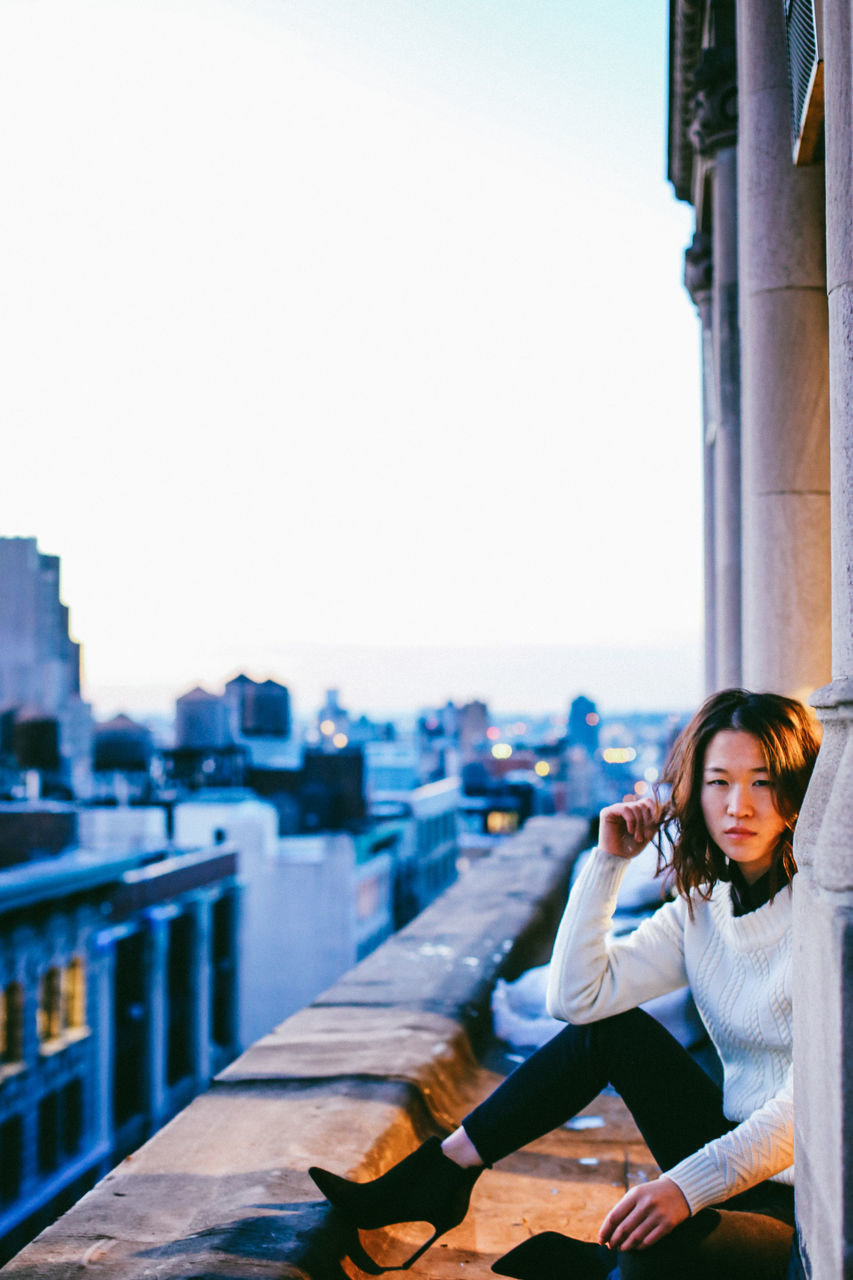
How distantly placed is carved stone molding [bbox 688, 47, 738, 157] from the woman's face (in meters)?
4.08

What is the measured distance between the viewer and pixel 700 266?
245 inches

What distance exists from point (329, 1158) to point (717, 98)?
16.2 ft

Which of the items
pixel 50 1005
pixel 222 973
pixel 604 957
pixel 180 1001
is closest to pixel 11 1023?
pixel 50 1005

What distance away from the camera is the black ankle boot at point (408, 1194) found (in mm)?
1963

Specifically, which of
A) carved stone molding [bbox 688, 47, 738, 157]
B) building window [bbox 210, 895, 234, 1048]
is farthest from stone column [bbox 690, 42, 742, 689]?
building window [bbox 210, 895, 234, 1048]

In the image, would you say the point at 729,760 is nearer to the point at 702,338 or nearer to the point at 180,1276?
the point at 180,1276

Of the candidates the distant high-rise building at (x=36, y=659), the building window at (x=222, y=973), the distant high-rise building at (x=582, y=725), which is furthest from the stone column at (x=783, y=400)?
the distant high-rise building at (x=582, y=725)

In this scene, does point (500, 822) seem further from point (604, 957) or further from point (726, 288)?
point (604, 957)

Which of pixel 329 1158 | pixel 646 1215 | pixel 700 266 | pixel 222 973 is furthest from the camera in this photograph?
pixel 222 973

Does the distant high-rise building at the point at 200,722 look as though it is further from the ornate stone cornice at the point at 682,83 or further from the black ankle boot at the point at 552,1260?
the black ankle boot at the point at 552,1260

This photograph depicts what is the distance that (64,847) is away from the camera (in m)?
16.1

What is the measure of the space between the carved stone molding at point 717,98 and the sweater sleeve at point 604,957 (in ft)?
13.8

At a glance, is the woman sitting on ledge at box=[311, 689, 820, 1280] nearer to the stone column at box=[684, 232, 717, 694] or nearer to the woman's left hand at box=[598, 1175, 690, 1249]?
the woman's left hand at box=[598, 1175, 690, 1249]

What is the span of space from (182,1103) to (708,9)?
60.5 feet
